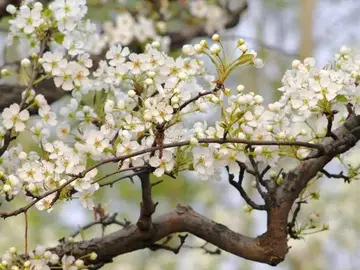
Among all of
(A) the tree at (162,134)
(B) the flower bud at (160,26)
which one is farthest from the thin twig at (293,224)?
(B) the flower bud at (160,26)

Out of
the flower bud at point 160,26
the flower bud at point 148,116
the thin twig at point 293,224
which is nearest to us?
the flower bud at point 148,116

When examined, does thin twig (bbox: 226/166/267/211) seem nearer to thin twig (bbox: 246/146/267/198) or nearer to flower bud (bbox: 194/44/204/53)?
thin twig (bbox: 246/146/267/198)

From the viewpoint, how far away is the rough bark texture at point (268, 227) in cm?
79

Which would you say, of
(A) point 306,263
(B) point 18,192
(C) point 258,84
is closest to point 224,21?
(A) point 306,263

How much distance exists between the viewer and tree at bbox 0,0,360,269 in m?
0.68

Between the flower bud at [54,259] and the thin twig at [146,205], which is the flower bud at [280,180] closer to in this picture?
the thin twig at [146,205]

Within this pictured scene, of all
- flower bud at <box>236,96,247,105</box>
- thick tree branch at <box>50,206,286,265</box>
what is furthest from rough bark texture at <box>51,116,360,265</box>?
flower bud at <box>236,96,247,105</box>

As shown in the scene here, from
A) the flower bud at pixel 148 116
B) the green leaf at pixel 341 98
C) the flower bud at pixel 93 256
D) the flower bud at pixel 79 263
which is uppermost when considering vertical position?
the green leaf at pixel 341 98

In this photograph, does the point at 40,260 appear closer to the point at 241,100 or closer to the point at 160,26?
the point at 241,100

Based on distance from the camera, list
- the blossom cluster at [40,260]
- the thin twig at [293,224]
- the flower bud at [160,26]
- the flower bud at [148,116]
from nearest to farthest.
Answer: the flower bud at [148,116] < the blossom cluster at [40,260] < the thin twig at [293,224] < the flower bud at [160,26]

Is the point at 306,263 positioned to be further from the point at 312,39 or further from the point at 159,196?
the point at 312,39

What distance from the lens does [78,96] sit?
34.2 inches

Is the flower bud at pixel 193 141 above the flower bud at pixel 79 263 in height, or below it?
above

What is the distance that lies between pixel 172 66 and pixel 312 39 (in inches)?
90.0
